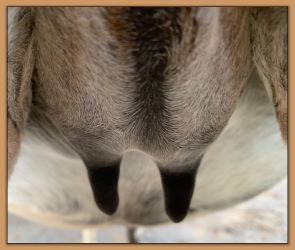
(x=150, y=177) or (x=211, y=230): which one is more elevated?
(x=150, y=177)

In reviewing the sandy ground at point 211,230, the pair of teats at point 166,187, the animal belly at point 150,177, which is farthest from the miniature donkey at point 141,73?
the sandy ground at point 211,230

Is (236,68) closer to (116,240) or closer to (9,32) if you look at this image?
(9,32)

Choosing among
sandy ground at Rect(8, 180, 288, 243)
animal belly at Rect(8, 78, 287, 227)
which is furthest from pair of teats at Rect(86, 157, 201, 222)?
sandy ground at Rect(8, 180, 288, 243)

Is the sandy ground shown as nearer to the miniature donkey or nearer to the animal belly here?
the animal belly

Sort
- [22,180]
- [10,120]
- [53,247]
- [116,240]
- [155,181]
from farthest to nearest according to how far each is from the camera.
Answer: [116,240], [22,180], [155,181], [53,247], [10,120]

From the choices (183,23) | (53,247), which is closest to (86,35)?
(183,23)

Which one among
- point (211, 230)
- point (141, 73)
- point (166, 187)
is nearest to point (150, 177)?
point (166, 187)

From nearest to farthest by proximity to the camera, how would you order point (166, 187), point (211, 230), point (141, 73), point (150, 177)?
point (141, 73) < point (166, 187) < point (150, 177) < point (211, 230)

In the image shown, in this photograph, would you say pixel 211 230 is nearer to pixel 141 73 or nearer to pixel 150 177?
pixel 150 177

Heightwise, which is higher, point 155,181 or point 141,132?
point 141,132
